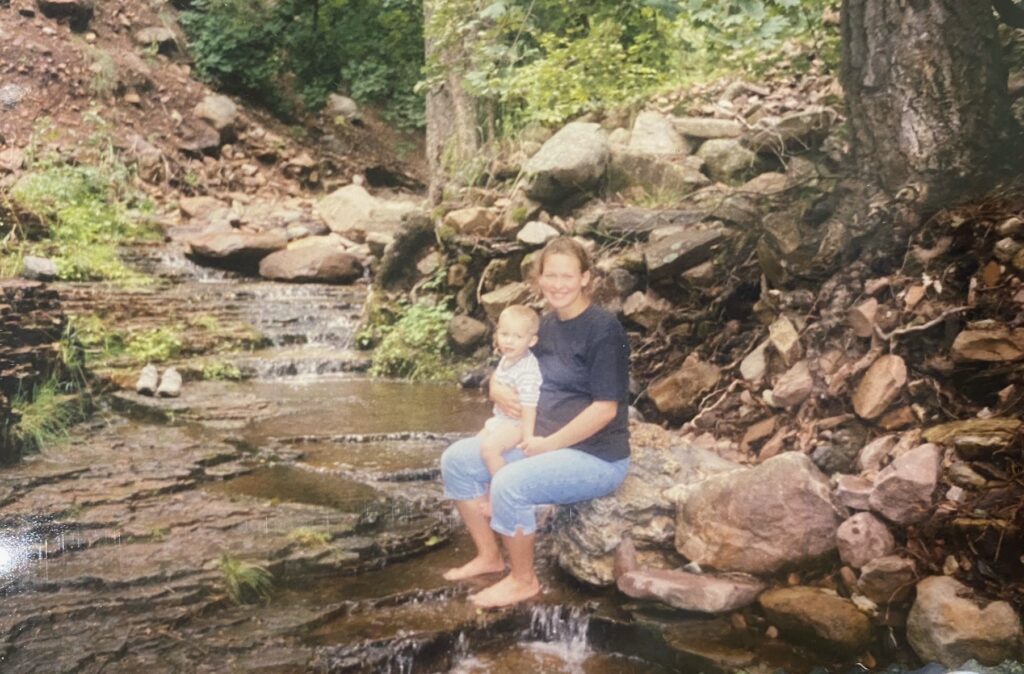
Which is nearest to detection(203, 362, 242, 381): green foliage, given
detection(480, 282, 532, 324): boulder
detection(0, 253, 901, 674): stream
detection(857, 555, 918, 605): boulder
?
detection(0, 253, 901, 674): stream

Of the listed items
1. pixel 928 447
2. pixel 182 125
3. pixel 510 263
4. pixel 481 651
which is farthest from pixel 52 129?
pixel 928 447

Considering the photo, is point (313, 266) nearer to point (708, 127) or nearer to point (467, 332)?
point (467, 332)

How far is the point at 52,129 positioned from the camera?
872 centimetres

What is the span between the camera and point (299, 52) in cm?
1209

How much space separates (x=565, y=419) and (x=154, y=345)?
409cm

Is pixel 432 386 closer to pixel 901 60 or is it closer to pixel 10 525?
pixel 10 525

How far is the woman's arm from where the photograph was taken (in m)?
2.35

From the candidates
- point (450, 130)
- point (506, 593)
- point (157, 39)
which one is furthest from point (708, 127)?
point (157, 39)

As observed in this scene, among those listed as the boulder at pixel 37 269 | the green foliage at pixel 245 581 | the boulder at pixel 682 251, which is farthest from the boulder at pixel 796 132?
the boulder at pixel 37 269

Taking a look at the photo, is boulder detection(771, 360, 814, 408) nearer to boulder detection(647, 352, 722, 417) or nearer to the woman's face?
boulder detection(647, 352, 722, 417)

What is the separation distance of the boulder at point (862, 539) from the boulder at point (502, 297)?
Result: 288 cm

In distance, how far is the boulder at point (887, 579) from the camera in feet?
7.13

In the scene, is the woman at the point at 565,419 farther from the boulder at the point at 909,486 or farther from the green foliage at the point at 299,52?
the green foliage at the point at 299,52

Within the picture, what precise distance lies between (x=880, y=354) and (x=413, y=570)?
179 cm
